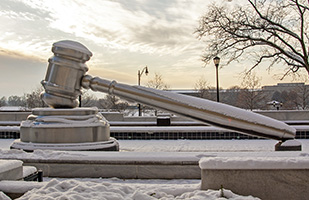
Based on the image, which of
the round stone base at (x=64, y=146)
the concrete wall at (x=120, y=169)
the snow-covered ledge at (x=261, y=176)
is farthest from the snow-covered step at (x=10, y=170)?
the snow-covered ledge at (x=261, y=176)

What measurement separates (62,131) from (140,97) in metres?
1.70

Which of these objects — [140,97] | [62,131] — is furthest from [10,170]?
[62,131]

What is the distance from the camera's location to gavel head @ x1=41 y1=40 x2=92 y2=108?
4.62 m

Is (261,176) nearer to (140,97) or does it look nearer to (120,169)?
(140,97)

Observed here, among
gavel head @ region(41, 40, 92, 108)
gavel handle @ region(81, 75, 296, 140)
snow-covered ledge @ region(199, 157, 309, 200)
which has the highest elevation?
A: gavel head @ region(41, 40, 92, 108)

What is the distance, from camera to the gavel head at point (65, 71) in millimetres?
4625

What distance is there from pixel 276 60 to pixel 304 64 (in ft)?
5.28

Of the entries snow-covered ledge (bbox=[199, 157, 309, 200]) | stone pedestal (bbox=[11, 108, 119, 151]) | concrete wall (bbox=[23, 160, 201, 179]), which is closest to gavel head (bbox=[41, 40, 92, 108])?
stone pedestal (bbox=[11, 108, 119, 151])

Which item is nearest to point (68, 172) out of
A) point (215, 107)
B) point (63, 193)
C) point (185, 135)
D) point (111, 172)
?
point (111, 172)

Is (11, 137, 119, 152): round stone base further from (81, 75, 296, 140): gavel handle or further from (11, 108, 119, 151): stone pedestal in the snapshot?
(81, 75, 296, 140): gavel handle

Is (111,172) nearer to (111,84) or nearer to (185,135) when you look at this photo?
(111,84)

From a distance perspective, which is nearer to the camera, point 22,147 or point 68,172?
point 68,172

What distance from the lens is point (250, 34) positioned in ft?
58.5

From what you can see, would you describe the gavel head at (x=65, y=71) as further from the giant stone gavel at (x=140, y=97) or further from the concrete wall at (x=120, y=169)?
the concrete wall at (x=120, y=169)
